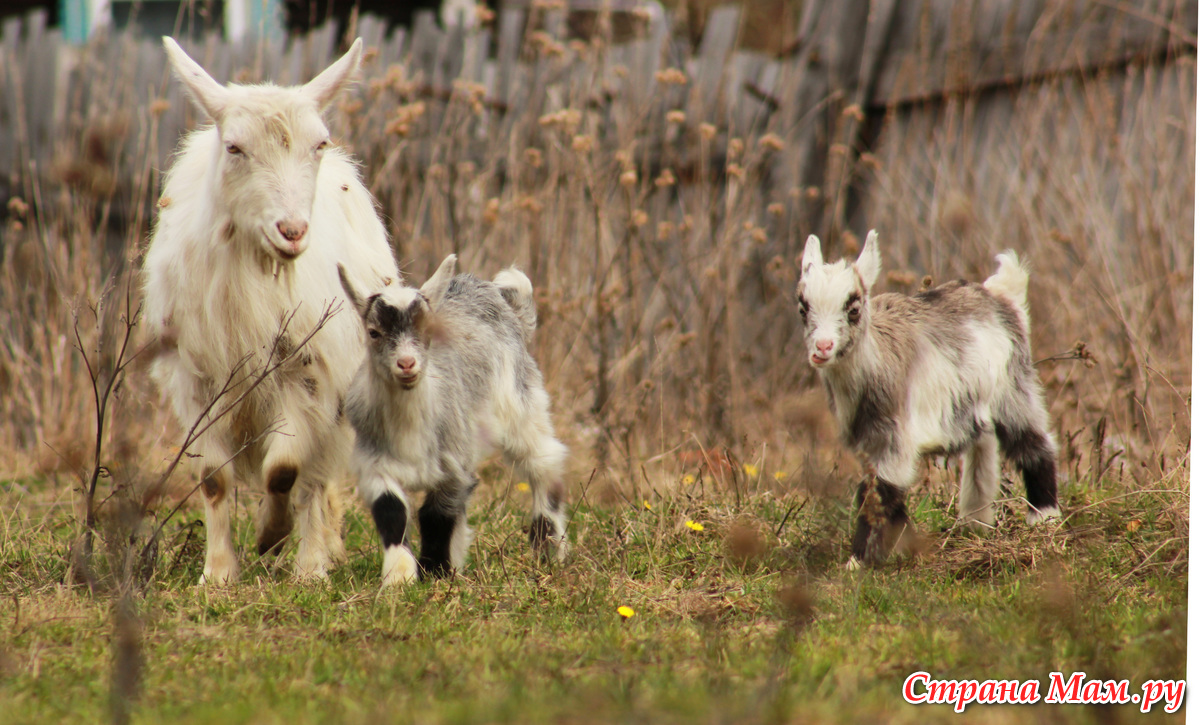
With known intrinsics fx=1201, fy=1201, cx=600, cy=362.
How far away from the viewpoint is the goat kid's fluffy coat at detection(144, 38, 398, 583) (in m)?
3.84

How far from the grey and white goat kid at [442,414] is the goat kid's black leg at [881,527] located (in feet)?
3.51

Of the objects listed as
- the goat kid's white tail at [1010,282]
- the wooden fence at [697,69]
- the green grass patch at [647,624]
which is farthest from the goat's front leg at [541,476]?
the wooden fence at [697,69]

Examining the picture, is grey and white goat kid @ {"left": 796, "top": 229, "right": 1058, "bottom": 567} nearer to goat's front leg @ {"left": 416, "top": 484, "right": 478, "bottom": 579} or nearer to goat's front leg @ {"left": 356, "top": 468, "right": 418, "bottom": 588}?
goat's front leg @ {"left": 416, "top": 484, "right": 478, "bottom": 579}

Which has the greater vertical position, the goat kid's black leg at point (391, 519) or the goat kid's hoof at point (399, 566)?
the goat kid's black leg at point (391, 519)

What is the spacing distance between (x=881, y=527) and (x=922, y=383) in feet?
1.60

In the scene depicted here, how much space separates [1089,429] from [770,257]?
6.92 feet

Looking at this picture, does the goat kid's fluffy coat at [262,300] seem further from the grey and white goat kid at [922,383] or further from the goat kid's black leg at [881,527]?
the goat kid's black leg at [881,527]

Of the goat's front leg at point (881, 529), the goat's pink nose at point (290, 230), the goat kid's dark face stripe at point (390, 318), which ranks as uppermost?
the goat's pink nose at point (290, 230)

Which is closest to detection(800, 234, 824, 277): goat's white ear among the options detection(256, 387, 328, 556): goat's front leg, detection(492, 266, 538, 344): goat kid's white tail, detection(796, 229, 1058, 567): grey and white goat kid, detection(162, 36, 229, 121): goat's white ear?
detection(796, 229, 1058, 567): grey and white goat kid

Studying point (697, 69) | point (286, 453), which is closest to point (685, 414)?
point (697, 69)

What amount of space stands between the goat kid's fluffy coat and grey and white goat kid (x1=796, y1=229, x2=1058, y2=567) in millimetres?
1656

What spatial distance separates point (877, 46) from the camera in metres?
7.37

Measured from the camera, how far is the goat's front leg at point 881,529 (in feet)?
12.3

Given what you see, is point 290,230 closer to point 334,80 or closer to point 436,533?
point 334,80
